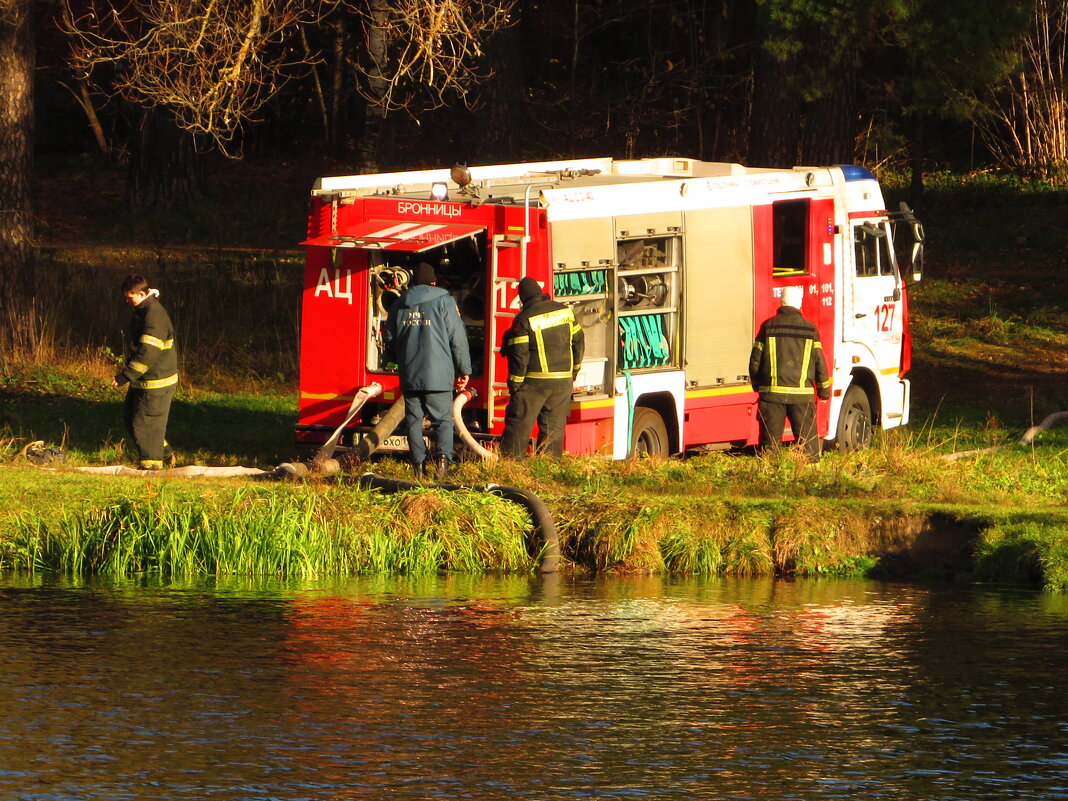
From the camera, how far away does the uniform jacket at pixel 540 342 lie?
13336mm

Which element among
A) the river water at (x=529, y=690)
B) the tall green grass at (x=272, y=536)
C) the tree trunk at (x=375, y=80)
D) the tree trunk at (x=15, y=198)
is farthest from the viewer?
the tree trunk at (x=15, y=198)

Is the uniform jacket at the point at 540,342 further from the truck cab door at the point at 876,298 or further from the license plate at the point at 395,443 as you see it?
the truck cab door at the point at 876,298

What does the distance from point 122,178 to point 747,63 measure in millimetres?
12201

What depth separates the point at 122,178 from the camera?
3512 cm

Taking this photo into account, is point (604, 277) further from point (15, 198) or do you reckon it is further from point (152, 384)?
point (15, 198)

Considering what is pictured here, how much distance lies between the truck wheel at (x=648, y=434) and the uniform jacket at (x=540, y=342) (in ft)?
4.09

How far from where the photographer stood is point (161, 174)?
30922mm

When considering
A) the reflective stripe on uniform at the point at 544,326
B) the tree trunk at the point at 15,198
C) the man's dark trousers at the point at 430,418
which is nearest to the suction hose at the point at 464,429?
the man's dark trousers at the point at 430,418

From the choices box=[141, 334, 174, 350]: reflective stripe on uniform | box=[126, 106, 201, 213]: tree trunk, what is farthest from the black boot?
box=[126, 106, 201, 213]: tree trunk

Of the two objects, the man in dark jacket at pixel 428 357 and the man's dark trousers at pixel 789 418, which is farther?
the man's dark trousers at pixel 789 418

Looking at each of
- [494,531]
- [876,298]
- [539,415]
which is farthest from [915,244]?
[494,531]

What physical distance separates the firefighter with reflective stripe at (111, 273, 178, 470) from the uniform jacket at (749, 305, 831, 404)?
4.69 metres

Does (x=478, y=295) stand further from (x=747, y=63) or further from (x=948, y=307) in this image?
(x=747, y=63)

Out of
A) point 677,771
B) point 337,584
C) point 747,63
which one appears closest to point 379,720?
point 677,771
